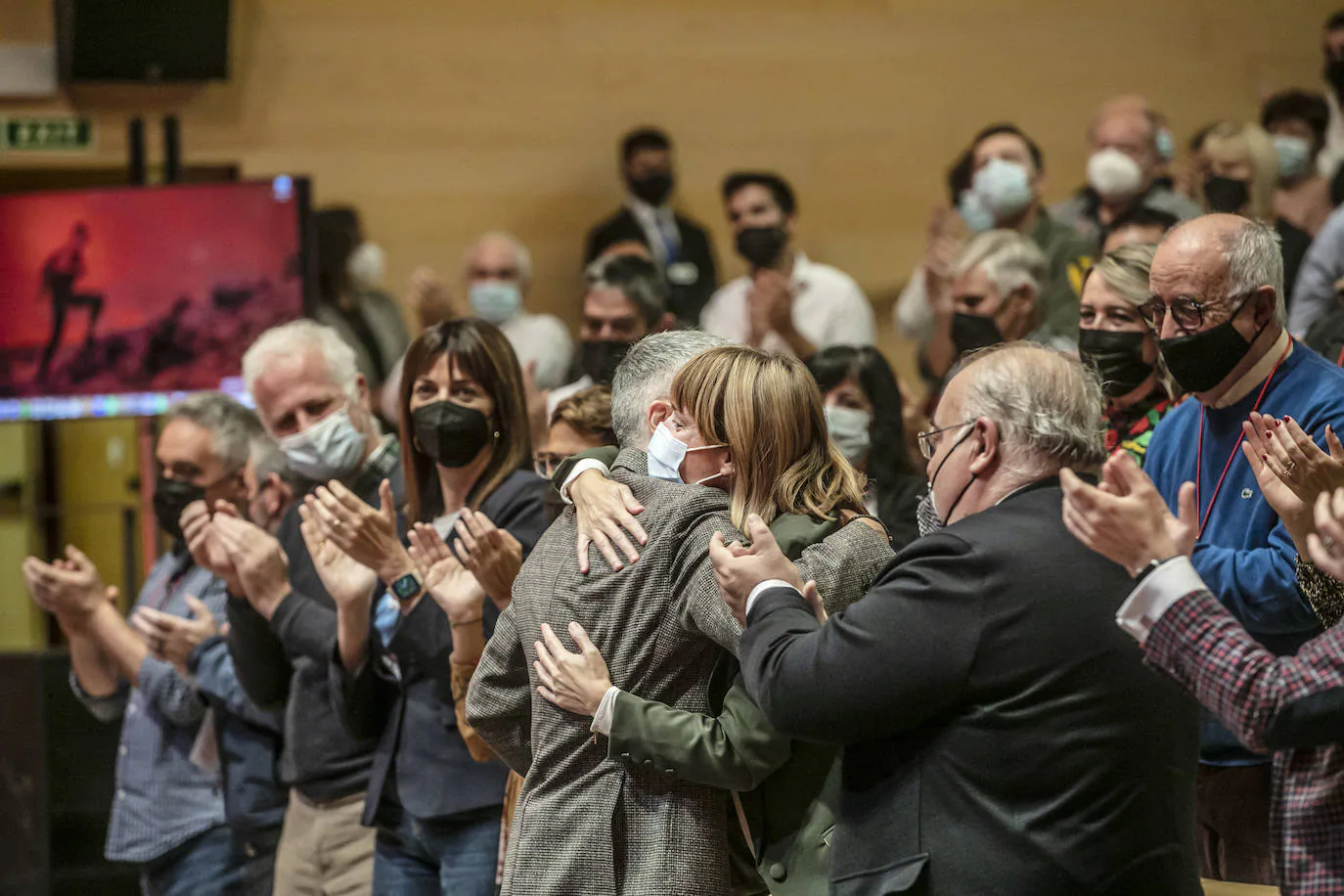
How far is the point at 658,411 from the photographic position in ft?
8.85

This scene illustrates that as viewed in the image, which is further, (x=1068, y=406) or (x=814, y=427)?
(x=814, y=427)

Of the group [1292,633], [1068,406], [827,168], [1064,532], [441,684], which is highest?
[827,168]

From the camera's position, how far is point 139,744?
13.1 ft

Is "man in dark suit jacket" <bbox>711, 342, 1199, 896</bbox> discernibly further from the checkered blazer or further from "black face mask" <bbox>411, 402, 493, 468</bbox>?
"black face mask" <bbox>411, 402, 493, 468</bbox>

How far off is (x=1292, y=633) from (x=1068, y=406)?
0.80 metres

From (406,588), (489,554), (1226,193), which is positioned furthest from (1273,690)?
(1226,193)

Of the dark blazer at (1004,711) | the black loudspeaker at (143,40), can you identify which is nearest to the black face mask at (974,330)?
the dark blazer at (1004,711)

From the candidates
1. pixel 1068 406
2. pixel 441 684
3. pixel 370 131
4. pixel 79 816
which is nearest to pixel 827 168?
pixel 370 131

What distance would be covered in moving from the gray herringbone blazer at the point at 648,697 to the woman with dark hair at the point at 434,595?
22.4 inches

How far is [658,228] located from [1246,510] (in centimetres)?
470

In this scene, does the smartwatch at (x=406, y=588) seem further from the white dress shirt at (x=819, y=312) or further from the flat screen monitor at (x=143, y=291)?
the flat screen monitor at (x=143, y=291)

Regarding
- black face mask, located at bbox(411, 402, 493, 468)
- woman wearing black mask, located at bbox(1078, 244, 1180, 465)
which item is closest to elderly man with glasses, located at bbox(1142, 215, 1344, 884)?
woman wearing black mask, located at bbox(1078, 244, 1180, 465)

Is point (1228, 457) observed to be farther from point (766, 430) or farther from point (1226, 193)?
point (1226, 193)

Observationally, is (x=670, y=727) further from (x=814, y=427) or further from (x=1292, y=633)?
(x=1292, y=633)
